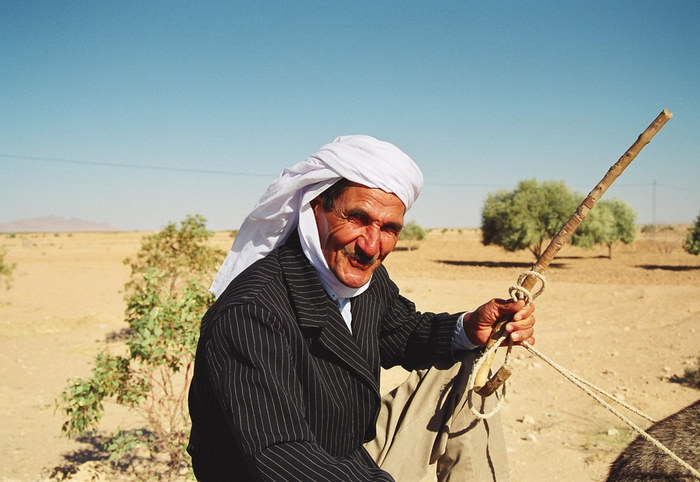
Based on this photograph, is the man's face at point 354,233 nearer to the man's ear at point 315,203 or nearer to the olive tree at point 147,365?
the man's ear at point 315,203

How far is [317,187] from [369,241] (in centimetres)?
34

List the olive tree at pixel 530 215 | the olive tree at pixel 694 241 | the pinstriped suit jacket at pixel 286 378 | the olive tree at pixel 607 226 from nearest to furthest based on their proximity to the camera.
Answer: the pinstriped suit jacket at pixel 286 378 < the olive tree at pixel 694 241 < the olive tree at pixel 530 215 < the olive tree at pixel 607 226

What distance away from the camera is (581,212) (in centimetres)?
214

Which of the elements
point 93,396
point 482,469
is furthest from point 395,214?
point 93,396

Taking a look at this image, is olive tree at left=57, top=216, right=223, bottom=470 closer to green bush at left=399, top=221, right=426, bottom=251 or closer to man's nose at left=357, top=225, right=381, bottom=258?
man's nose at left=357, top=225, right=381, bottom=258

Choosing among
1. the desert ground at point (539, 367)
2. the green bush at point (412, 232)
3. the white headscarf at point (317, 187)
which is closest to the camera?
the white headscarf at point (317, 187)

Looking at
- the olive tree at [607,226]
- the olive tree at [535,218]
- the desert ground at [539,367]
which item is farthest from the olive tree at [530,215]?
the desert ground at [539,367]

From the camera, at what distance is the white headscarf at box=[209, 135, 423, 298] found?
2.19 meters

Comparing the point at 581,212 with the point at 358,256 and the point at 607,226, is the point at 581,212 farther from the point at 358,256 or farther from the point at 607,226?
the point at 607,226

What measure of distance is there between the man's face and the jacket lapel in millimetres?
126

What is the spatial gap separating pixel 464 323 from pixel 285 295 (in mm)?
980

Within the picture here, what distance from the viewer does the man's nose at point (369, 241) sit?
2.21 metres

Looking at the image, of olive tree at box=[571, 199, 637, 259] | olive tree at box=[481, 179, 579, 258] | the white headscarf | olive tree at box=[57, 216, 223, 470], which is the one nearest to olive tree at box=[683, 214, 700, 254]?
olive tree at box=[571, 199, 637, 259]

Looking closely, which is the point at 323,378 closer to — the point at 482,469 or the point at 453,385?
the point at 453,385
